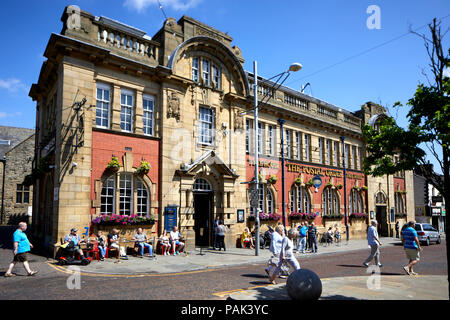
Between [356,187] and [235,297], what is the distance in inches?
978

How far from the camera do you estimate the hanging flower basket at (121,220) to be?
14.2 m

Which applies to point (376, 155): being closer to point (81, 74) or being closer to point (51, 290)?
point (51, 290)

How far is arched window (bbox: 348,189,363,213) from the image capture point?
2884cm

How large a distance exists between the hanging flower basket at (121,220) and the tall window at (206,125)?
5569 mm

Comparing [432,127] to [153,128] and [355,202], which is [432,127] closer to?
[153,128]

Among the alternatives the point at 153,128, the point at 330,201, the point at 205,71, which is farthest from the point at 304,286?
the point at 330,201

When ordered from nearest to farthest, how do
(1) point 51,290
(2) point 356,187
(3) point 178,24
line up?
1. (1) point 51,290
2. (3) point 178,24
3. (2) point 356,187

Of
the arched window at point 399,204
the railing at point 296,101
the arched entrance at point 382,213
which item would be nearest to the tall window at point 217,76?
the railing at point 296,101

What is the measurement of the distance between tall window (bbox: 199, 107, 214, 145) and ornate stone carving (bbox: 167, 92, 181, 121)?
5.89 ft

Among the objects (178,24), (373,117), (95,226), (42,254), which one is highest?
(178,24)

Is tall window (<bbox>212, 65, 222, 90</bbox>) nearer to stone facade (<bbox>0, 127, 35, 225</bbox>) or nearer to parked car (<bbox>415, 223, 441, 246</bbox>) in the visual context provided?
parked car (<bbox>415, 223, 441, 246</bbox>)

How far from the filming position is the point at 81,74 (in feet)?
48.1
